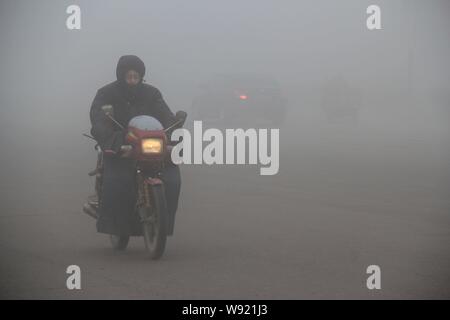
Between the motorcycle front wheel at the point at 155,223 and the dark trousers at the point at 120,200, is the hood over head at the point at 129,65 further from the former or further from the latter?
the motorcycle front wheel at the point at 155,223

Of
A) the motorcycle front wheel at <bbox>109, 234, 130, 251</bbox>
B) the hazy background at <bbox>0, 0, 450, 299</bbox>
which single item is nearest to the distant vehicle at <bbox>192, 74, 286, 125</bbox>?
the hazy background at <bbox>0, 0, 450, 299</bbox>

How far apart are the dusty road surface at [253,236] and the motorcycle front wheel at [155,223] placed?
131 mm

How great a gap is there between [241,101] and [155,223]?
28.7 meters

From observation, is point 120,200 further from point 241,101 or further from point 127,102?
point 241,101

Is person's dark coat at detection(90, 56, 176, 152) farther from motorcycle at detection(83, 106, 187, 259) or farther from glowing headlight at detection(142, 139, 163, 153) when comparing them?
glowing headlight at detection(142, 139, 163, 153)

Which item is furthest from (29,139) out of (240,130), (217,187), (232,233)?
(232,233)

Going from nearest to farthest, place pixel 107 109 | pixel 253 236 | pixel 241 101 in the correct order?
pixel 107 109 → pixel 253 236 → pixel 241 101

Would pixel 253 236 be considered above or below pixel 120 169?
below

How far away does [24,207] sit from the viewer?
15.3m

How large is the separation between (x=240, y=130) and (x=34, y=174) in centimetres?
1659

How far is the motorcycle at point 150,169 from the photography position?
10930 millimetres

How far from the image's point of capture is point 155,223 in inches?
435

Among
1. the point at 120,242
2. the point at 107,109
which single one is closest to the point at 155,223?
the point at 120,242

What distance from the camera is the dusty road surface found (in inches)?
380
